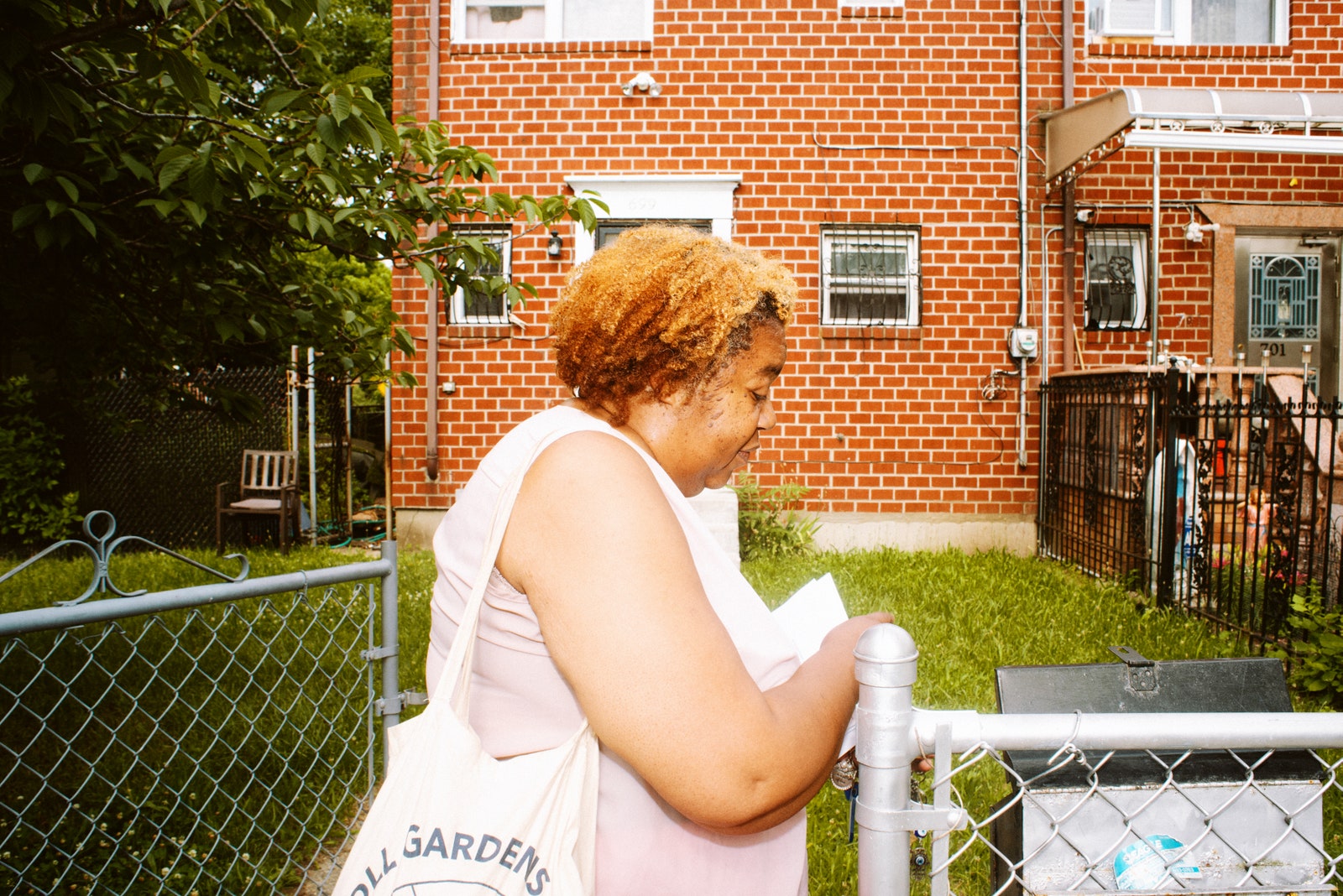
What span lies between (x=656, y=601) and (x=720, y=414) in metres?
0.43

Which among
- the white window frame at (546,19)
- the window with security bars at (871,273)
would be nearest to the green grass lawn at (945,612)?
the window with security bars at (871,273)

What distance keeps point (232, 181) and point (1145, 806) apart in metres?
3.05

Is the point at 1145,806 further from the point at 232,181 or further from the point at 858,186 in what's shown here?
the point at 858,186

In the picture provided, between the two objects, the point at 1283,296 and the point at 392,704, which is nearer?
the point at 392,704

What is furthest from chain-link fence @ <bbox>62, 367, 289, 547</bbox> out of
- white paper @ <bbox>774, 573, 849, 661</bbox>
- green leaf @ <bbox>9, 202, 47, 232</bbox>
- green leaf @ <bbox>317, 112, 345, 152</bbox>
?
white paper @ <bbox>774, 573, 849, 661</bbox>

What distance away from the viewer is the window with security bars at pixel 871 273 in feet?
27.2

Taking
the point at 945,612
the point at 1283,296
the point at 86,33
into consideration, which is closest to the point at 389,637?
the point at 86,33

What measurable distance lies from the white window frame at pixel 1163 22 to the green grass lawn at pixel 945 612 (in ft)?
17.1

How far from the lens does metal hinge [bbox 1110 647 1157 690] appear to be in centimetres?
125

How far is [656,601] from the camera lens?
35.3 inches

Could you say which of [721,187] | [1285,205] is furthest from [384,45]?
[1285,205]

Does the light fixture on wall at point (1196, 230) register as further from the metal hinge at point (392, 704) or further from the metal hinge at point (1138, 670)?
the metal hinge at point (392, 704)

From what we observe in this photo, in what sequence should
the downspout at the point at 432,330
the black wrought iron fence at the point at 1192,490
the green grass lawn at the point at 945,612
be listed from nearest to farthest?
the green grass lawn at the point at 945,612, the black wrought iron fence at the point at 1192,490, the downspout at the point at 432,330

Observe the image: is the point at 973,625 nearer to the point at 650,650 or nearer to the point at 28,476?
the point at 650,650
